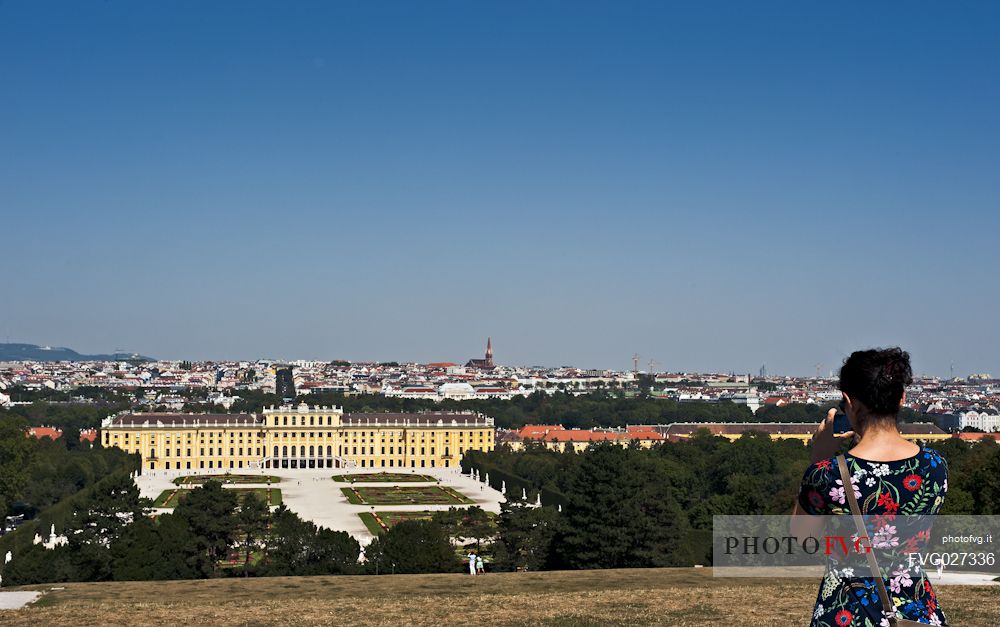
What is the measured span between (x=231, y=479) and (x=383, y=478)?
8169 millimetres

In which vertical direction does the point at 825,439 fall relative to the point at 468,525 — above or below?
above

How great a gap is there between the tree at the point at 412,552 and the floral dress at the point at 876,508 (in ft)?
61.3

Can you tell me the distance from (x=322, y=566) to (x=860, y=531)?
1951 cm

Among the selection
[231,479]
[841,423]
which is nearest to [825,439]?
[841,423]

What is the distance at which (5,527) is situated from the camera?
40312 millimetres

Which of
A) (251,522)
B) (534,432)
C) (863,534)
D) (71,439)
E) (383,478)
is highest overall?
(863,534)

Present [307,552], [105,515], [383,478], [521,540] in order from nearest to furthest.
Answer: [307,552], [521,540], [105,515], [383,478]

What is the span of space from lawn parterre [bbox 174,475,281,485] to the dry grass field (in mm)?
47545

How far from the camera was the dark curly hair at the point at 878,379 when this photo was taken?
10.8 ft

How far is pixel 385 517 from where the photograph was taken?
41.1 metres

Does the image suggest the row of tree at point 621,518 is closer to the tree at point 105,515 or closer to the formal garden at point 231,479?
the tree at point 105,515

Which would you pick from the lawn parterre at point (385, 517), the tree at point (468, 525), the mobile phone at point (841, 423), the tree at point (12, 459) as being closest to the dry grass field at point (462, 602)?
the mobile phone at point (841, 423)

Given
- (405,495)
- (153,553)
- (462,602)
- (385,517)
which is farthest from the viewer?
(405,495)

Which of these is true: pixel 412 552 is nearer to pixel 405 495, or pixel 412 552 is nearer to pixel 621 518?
pixel 621 518
